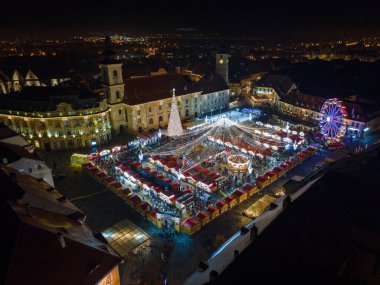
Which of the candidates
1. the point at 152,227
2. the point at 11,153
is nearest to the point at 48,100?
the point at 11,153

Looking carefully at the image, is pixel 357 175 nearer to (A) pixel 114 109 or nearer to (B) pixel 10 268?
(B) pixel 10 268

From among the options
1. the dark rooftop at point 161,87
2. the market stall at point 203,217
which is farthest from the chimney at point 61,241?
the dark rooftop at point 161,87

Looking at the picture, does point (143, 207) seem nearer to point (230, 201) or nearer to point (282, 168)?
point (230, 201)

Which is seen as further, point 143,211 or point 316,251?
point 143,211

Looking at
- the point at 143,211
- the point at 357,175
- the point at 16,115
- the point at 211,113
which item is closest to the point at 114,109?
the point at 16,115

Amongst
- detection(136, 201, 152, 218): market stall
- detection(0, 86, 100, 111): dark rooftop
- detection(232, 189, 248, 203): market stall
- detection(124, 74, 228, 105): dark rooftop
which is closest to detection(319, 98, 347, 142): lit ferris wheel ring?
detection(232, 189, 248, 203): market stall

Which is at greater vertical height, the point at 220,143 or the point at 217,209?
the point at 220,143
